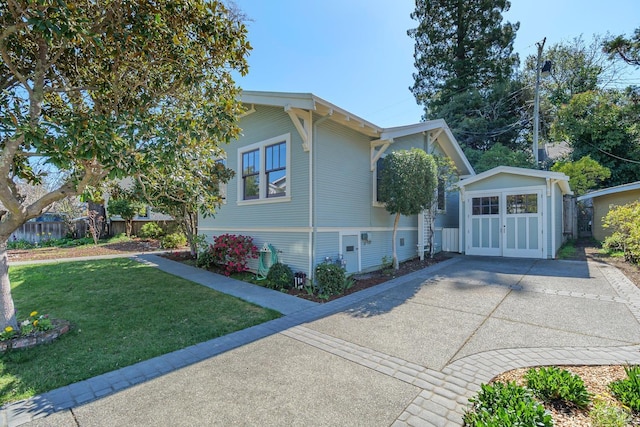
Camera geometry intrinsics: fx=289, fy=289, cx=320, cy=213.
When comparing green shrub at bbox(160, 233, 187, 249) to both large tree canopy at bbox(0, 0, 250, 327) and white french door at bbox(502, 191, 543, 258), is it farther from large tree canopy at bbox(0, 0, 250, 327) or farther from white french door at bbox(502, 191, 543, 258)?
white french door at bbox(502, 191, 543, 258)

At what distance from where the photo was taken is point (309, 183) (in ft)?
22.6

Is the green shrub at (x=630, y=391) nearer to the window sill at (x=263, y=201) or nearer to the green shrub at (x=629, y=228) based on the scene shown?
the window sill at (x=263, y=201)

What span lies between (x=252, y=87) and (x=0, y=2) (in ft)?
15.4

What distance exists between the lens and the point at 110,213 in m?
16.6

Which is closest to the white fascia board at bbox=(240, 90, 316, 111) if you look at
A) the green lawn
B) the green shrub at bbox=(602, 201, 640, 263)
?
the green lawn

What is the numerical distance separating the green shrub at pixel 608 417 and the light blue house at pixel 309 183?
5163 mm

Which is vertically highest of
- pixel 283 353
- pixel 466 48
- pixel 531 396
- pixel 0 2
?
pixel 466 48

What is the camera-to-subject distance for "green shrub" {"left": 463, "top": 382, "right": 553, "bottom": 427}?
205 centimetres

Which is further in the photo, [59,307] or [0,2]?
[59,307]

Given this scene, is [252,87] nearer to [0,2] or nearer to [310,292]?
[0,2]

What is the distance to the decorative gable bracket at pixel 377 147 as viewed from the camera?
28.0ft

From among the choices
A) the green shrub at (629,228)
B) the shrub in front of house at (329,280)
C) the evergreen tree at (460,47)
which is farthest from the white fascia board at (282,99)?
the evergreen tree at (460,47)

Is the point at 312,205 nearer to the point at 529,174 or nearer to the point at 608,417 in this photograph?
the point at 608,417

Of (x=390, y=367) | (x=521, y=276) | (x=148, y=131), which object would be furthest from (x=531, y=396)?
(x=521, y=276)
